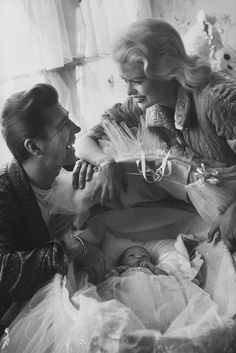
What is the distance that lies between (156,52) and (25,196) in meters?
0.50

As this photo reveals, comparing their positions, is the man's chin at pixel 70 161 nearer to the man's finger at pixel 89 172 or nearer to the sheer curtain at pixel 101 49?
the man's finger at pixel 89 172

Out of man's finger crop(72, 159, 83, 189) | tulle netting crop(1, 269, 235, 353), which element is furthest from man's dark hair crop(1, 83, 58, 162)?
tulle netting crop(1, 269, 235, 353)

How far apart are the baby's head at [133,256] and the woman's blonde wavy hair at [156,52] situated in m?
0.47

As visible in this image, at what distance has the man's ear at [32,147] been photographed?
105cm

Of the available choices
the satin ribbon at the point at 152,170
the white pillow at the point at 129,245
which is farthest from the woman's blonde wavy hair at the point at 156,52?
the white pillow at the point at 129,245

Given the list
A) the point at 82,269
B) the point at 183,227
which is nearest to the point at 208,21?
the point at 183,227

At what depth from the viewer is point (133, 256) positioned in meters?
1.15

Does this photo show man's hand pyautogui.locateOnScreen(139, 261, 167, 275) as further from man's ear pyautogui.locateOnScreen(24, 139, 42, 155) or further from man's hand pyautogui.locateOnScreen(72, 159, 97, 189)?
man's ear pyautogui.locateOnScreen(24, 139, 42, 155)

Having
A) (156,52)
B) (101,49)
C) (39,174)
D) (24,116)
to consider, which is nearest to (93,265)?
(39,174)

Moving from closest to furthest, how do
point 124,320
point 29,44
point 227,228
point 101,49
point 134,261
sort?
point 124,320 → point 227,228 → point 134,261 → point 29,44 → point 101,49

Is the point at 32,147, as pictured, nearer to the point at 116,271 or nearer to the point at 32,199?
the point at 32,199

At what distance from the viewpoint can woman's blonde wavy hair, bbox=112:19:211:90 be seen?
41.7 inches

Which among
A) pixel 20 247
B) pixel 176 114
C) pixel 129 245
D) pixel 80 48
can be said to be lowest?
pixel 129 245

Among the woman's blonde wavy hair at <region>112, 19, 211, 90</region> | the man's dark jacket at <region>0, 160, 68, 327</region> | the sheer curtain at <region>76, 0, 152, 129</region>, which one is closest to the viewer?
the man's dark jacket at <region>0, 160, 68, 327</region>
